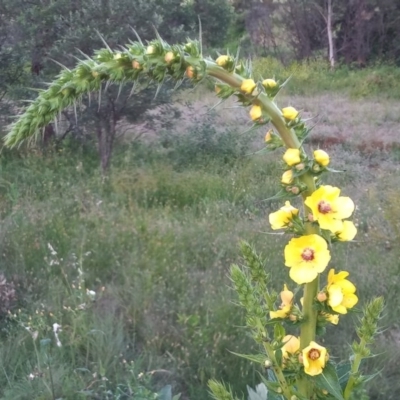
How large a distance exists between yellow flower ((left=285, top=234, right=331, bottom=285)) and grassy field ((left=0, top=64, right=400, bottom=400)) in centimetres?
44

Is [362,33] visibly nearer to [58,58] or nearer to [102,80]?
[58,58]

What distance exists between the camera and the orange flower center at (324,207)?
1103mm

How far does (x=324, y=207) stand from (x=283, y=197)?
0.30 feet

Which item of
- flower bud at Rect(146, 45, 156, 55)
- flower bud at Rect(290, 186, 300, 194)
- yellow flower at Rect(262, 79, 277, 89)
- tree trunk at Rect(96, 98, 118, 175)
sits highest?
flower bud at Rect(146, 45, 156, 55)

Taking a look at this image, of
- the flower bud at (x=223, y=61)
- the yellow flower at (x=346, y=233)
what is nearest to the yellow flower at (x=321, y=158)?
the yellow flower at (x=346, y=233)

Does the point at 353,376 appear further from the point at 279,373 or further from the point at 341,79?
the point at 341,79

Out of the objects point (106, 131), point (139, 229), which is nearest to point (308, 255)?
point (139, 229)

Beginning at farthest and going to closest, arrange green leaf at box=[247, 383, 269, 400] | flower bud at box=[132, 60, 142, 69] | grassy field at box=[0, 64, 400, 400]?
grassy field at box=[0, 64, 400, 400]
green leaf at box=[247, 383, 269, 400]
flower bud at box=[132, 60, 142, 69]

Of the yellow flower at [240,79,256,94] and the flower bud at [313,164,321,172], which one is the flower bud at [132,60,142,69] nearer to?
the yellow flower at [240,79,256,94]

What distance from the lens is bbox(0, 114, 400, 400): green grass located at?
10.5ft

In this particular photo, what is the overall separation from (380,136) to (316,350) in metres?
9.28

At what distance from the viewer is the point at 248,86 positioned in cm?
110

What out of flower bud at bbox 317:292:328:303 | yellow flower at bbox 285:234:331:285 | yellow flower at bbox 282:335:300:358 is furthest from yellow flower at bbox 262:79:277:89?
yellow flower at bbox 282:335:300:358

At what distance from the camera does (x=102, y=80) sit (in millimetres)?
1093
